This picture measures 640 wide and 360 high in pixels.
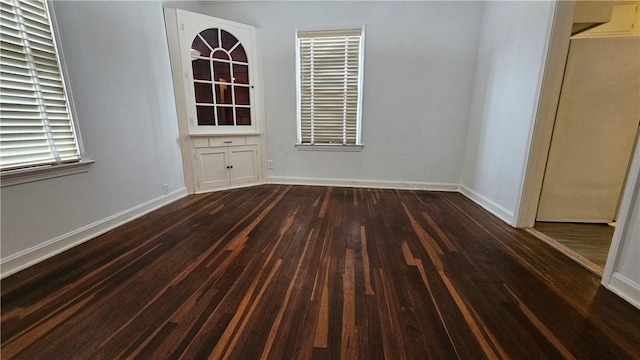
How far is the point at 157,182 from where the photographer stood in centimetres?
307

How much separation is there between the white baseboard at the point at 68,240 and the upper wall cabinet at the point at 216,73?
125cm

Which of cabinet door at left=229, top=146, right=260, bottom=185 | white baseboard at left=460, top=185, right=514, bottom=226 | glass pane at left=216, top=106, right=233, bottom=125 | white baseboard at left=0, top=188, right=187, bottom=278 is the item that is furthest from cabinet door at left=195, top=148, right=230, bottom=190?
white baseboard at left=460, top=185, right=514, bottom=226

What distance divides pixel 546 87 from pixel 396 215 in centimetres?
184

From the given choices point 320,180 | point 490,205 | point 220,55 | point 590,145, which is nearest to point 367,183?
point 320,180

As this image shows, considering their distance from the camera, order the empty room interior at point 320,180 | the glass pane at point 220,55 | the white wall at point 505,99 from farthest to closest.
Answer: the glass pane at point 220,55, the white wall at point 505,99, the empty room interior at point 320,180

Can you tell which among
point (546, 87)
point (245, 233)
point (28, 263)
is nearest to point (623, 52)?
point (546, 87)

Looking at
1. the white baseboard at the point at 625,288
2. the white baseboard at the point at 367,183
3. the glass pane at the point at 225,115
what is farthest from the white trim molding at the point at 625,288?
the glass pane at the point at 225,115

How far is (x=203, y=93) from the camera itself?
3.54 meters

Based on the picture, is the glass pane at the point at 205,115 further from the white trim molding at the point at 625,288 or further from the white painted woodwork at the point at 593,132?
the white trim molding at the point at 625,288

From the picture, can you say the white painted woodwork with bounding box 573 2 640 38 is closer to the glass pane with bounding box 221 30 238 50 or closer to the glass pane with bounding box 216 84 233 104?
the glass pane with bounding box 221 30 238 50

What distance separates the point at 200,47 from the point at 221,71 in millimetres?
377

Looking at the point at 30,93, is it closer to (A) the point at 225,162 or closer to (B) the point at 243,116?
(A) the point at 225,162

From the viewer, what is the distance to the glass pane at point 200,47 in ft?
11.0

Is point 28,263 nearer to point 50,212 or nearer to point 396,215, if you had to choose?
point 50,212
